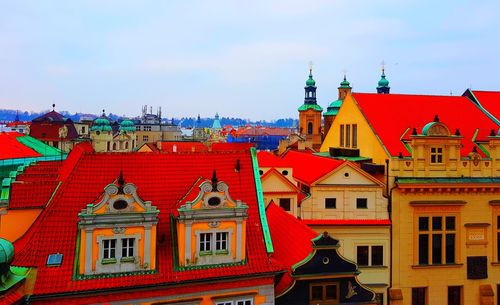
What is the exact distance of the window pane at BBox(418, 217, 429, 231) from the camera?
1178 inches

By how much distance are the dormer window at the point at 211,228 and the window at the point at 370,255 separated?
13.2 metres

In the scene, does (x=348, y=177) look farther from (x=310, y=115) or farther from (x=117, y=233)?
(x=310, y=115)

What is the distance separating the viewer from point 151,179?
1969cm

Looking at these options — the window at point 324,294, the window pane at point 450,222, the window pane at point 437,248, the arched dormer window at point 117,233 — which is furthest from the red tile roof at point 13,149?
the window pane at point 450,222

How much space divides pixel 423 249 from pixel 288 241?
12.3 metres

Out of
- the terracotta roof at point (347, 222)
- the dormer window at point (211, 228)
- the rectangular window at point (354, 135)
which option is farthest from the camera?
the rectangular window at point (354, 135)

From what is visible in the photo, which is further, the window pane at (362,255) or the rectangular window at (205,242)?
the window pane at (362,255)

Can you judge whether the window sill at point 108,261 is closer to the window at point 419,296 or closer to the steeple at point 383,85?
the window at point 419,296

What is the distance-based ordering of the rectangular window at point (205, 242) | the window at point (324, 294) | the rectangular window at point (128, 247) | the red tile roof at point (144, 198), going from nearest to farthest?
the red tile roof at point (144, 198) → the rectangular window at point (128, 247) → the rectangular window at point (205, 242) → the window at point (324, 294)

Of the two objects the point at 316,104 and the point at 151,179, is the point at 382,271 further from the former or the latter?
the point at 316,104

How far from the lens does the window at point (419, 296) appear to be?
29.8m

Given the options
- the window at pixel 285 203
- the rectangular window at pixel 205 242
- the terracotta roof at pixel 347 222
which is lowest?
the terracotta roof at pixel 347 222

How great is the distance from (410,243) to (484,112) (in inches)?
554

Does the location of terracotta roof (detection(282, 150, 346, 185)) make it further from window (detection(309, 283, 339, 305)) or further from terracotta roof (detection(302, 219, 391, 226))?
window (detection(309, 283, 339, 305))
